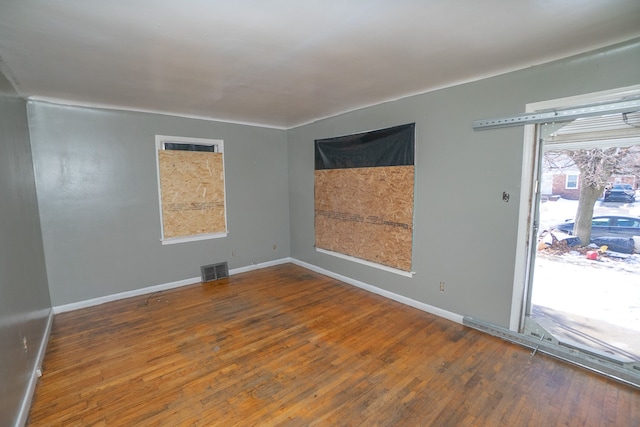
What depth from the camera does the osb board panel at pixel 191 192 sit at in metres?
4.10

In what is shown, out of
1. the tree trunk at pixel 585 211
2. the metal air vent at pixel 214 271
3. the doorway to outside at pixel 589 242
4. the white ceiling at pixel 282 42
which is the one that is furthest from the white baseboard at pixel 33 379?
the tree trunk at pixel 585 211

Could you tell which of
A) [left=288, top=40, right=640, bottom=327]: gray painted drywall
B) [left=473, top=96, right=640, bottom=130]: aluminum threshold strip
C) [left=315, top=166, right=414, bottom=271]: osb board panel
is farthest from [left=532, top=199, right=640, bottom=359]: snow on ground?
[left=315, top=166, right=414, bottom=271]: osb board panel

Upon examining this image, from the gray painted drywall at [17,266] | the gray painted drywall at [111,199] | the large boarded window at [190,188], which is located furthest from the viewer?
the large boarded window at [190,188]

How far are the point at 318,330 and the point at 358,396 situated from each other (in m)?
0.98

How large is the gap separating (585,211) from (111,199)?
530 centimetres

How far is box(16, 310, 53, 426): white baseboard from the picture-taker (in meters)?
1.81

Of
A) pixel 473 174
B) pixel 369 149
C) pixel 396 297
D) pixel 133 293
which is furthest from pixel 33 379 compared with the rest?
pixel 473 174

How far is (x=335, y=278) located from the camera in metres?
4.57

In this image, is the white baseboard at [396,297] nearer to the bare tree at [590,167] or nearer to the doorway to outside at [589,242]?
the doorway to outside at [589,242]

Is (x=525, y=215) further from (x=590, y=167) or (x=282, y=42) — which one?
(x=282, y=42)

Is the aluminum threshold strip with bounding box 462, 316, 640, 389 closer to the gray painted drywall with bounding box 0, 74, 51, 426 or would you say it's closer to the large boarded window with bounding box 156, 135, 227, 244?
the gray painted drywall with bounding box 0, 74, 51, 426

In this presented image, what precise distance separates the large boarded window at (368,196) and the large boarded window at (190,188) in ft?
5.42

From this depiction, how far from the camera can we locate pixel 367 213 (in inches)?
155

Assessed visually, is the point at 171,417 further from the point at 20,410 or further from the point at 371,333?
the point at 371,333
